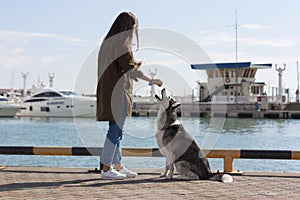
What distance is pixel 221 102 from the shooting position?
6206 centimetres

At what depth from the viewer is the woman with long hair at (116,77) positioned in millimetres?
6324

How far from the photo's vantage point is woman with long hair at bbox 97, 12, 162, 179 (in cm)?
632

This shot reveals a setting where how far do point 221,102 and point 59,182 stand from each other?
186 feet

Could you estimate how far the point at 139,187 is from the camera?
600cm

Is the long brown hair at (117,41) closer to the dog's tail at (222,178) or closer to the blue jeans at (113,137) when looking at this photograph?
the blue jeans at (113,137)

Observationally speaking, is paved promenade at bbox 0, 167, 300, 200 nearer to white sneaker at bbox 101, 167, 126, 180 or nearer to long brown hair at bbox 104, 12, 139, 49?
white sneaker at bbox 101, 167, 126, 180

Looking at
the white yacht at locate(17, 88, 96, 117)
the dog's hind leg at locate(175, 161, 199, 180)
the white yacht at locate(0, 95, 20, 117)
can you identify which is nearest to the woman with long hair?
the dog's hind leg at locate(175, 161, 199, 180)

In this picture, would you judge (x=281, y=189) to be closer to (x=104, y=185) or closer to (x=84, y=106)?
(x=104, y=185)

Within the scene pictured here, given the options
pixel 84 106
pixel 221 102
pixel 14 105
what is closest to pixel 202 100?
pixel 221 102

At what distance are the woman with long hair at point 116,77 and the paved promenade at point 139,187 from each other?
54 centimetres

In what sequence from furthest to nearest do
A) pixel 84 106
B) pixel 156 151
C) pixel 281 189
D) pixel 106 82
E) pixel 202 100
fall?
1. pixel 202 100
2. pixel 84 106
3. pixel 156 151
4. pixel 106 82
5. pixel 281 189

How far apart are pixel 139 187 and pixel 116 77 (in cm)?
156

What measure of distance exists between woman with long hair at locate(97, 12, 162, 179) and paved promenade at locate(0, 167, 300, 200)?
544mm

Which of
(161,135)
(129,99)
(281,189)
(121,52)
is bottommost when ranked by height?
(281,189)
